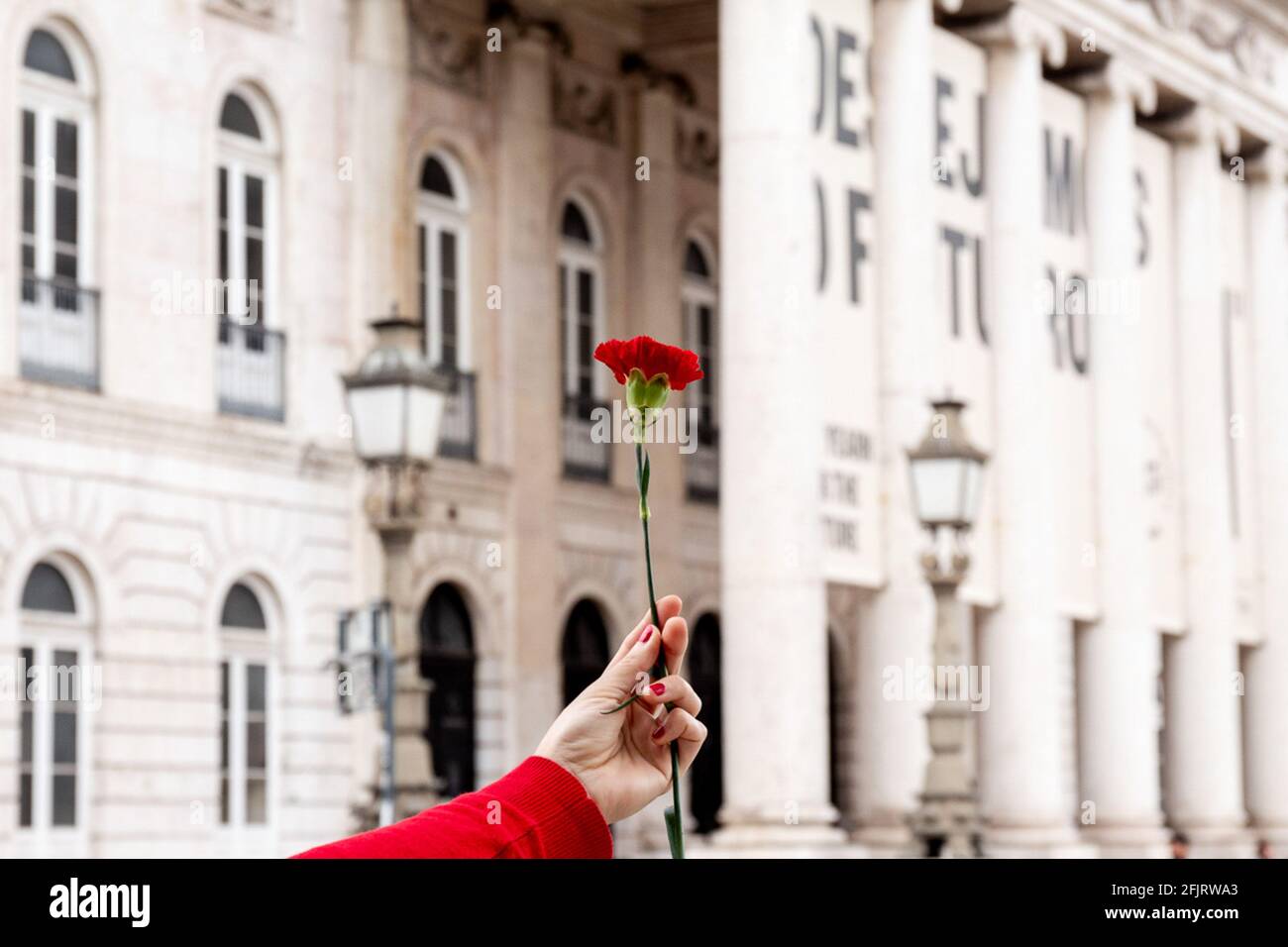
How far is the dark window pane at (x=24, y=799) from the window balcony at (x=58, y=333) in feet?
10.5

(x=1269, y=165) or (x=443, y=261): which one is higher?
(x=1269, y=165)

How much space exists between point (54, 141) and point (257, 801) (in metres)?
6.09

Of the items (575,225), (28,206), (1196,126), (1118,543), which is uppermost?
(1196,126)

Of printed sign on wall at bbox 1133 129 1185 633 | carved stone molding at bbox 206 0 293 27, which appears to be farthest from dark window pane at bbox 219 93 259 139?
printed sign on wall at bbox 1133 129 1185 633

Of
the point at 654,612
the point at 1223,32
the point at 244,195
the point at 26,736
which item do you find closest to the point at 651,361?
the point at 654,612

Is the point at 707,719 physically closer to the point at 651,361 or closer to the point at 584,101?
the point at 584,101

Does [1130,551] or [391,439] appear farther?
[1130,551]

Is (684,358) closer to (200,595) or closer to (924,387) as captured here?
(200,595)

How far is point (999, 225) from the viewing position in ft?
89.5

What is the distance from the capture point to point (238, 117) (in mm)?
23188

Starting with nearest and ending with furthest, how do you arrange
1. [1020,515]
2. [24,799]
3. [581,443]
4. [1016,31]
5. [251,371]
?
[24,799]
[251,371]
[1020,515]
[1016,31]
[581,443]

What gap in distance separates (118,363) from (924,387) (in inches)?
322

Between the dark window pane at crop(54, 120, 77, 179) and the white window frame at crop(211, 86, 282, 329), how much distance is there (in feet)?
5.72
